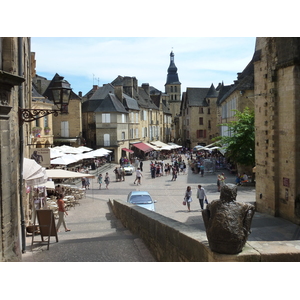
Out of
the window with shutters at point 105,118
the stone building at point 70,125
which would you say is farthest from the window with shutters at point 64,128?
the window with shutters at point 105,118

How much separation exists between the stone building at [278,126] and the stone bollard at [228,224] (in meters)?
8.26

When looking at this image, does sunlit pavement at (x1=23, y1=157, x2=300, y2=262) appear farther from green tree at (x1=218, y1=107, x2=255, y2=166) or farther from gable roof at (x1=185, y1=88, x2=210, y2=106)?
gable roof at (x1=185, y1=88, x2=210, y2=106)

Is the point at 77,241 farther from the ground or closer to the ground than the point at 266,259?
closer to the ground

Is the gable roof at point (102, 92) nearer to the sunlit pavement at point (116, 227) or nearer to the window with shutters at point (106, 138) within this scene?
the window with shutters at point (106, 138)

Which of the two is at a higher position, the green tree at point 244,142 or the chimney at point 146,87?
the chimney at point 146,87

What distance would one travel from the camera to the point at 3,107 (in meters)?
5.49

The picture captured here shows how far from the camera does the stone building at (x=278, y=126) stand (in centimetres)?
1207

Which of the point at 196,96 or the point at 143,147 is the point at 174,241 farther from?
the point at 196,96

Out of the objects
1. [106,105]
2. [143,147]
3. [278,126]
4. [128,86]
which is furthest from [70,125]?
[278,126]

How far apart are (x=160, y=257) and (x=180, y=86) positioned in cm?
9293

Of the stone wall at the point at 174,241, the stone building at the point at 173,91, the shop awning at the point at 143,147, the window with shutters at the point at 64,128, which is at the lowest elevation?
the stone wall at the point at 174,241

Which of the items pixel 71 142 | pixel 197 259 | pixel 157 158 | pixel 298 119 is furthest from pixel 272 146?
pixel 157 158

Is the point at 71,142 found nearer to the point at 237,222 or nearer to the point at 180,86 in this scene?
the point at 237,222

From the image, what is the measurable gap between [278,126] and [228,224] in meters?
9.47
